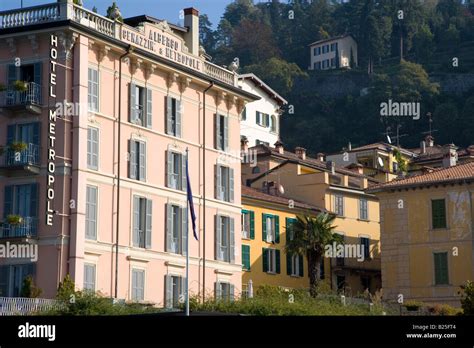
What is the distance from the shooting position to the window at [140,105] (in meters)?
57.7

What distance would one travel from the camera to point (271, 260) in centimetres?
7506

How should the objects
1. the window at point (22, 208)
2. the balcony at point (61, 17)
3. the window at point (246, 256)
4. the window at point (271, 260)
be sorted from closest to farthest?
1. the window at point (22, 208)
2. the balcony at point (61, 17)
3. the window at point (246, 256)
4. the window at point (271, 260)

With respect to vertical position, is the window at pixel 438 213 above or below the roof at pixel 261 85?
below

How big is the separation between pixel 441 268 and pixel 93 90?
25.7 metres

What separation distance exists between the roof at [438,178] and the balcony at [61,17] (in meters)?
22.0

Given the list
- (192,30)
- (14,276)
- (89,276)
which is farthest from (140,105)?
(14,276)

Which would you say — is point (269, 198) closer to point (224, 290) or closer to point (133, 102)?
point (224, 290)

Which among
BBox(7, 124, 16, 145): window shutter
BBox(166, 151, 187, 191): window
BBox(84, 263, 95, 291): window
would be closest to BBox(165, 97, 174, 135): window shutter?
BBox(166, 151, 187, 191): window

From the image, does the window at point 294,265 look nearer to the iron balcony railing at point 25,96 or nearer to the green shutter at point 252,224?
the green shutter at point 252,224

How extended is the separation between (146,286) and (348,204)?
29.5 metres

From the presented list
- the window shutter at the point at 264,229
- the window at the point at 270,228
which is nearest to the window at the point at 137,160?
the window shutter at the point at 264,229

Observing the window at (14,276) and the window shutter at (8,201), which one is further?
the window shutter at (8,201)

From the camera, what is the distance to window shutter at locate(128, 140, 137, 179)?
56.9 m
